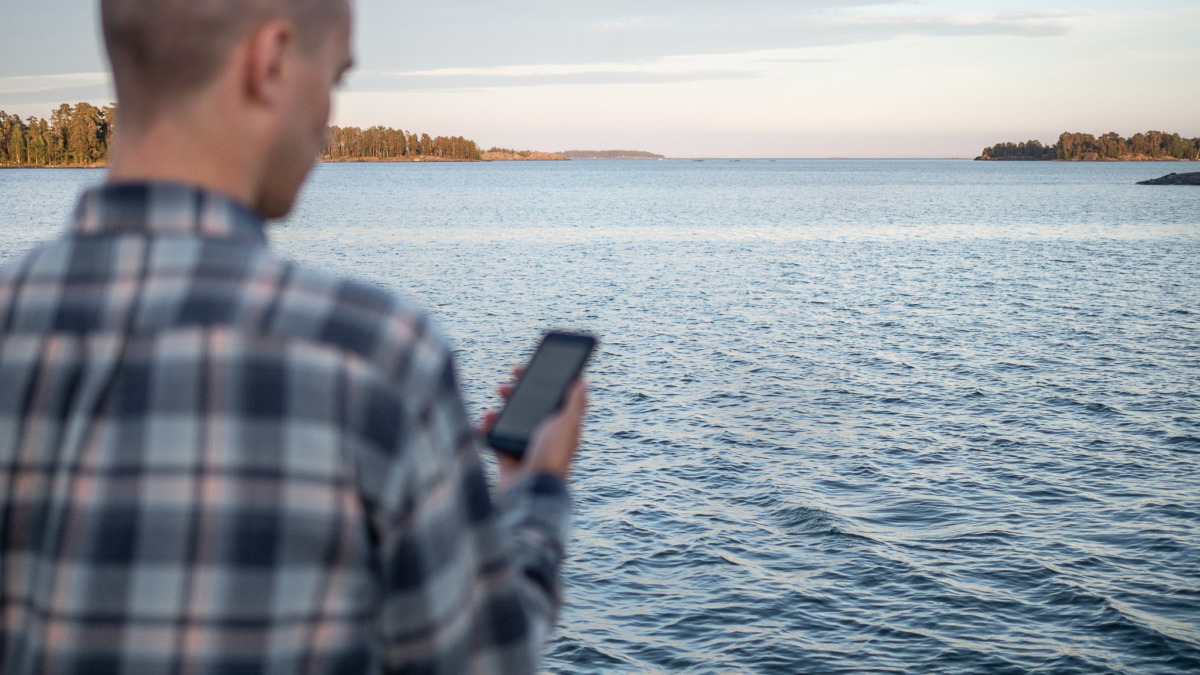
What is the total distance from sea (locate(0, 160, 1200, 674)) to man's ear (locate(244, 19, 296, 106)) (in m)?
11.6

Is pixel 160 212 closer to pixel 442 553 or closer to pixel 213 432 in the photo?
pixel 213 432

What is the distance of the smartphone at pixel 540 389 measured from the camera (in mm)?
2072

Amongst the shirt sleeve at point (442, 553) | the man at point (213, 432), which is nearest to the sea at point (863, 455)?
the shirt sleeve at point (442, 553)

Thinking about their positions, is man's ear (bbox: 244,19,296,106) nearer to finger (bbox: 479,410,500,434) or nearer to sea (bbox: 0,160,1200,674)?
finger (bbox: 479,410,500,434)

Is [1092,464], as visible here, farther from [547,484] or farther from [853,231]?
[853,231]

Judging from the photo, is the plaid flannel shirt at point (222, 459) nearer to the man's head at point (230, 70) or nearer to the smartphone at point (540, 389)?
the man's head at point (230, 70)

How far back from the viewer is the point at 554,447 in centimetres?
191

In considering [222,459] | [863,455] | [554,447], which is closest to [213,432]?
[222,459]

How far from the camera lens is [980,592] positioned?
1424 cm

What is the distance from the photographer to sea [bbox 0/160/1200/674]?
13.1 m

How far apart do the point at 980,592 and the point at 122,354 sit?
48.4 feet

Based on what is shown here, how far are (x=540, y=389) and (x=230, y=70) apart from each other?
3.28ft

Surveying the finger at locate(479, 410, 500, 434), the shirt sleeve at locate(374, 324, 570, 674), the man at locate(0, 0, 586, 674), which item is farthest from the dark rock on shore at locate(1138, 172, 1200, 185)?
the man at locate(0, 0, 586, 674)

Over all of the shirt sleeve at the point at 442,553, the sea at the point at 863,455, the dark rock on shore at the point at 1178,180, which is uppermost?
the dark rock on shore at the point at 1178,180
